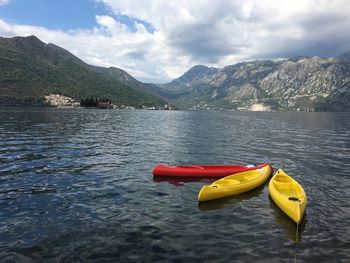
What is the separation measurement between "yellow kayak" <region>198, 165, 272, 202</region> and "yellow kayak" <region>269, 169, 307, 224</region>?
148 centimetres

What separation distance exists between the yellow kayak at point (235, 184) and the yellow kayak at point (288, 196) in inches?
58.4

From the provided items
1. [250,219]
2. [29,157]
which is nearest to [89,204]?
[250,219]

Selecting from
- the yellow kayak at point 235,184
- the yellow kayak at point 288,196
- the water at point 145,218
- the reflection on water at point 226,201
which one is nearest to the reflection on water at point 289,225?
the water at point 145,218

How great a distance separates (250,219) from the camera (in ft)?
60.3

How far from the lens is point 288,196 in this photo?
66.7ft

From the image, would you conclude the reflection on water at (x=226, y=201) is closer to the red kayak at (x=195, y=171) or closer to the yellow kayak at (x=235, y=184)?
the yellow kayak at (x=235, y=184)

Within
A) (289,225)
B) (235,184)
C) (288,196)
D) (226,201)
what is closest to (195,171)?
(235,184)

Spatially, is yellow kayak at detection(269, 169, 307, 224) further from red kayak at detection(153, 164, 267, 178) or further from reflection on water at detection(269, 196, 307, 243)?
red kayak at detection(153, 164, 267, 178)

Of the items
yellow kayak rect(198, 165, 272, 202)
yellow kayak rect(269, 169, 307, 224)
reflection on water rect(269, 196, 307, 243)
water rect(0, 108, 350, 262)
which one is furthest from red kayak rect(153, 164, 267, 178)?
reflection on water rect(269, 196, 307, 243)

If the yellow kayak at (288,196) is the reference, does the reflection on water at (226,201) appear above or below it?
below

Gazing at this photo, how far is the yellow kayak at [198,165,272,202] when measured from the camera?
20.7m

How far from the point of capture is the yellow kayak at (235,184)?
2072cm

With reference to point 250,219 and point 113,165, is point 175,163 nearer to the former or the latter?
point 113,165

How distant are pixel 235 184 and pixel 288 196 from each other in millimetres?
4037
